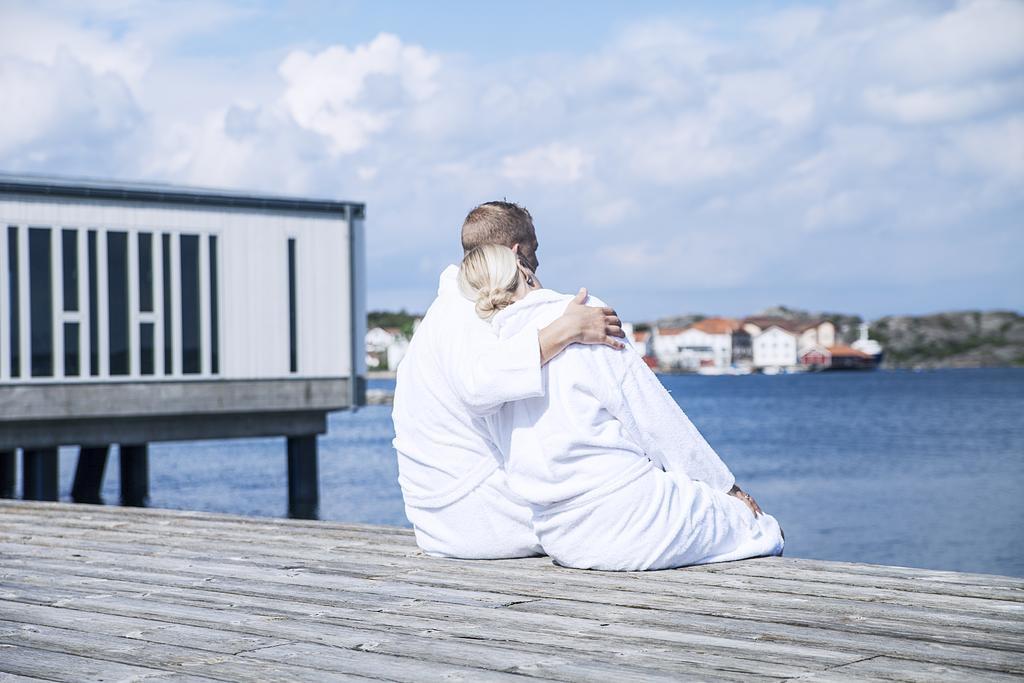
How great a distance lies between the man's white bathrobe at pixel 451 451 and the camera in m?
4.55

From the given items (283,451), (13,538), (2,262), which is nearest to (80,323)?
(2,262)

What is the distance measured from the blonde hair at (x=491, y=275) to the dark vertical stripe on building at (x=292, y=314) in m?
13.6

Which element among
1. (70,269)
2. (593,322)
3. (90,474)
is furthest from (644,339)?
(593,322)

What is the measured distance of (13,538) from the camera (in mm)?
5836

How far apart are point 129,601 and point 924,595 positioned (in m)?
2.63

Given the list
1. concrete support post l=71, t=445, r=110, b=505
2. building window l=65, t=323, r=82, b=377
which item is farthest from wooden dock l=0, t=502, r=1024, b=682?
concrete support post l=71, t=445, r=110, b=505

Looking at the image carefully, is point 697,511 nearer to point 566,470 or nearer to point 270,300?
point 566,470

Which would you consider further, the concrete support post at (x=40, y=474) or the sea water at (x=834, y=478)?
A: the sea water at (x=834, y=478)

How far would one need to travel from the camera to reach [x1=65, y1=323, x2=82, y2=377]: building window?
15.7 m

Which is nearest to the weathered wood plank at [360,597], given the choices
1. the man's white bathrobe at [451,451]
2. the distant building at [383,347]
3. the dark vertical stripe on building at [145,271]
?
the man's white bathrobe at [451,451]

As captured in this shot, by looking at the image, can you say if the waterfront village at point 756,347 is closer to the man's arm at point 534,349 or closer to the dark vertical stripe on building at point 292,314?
the dark vertical stripe on building at point 292,314

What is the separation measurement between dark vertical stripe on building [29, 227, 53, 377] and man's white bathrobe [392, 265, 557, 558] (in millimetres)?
12105

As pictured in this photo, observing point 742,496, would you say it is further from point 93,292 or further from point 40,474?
point 40,474

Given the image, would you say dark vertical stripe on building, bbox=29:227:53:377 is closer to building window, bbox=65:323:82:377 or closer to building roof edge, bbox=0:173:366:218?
building window, bbox=65:323:82:377
